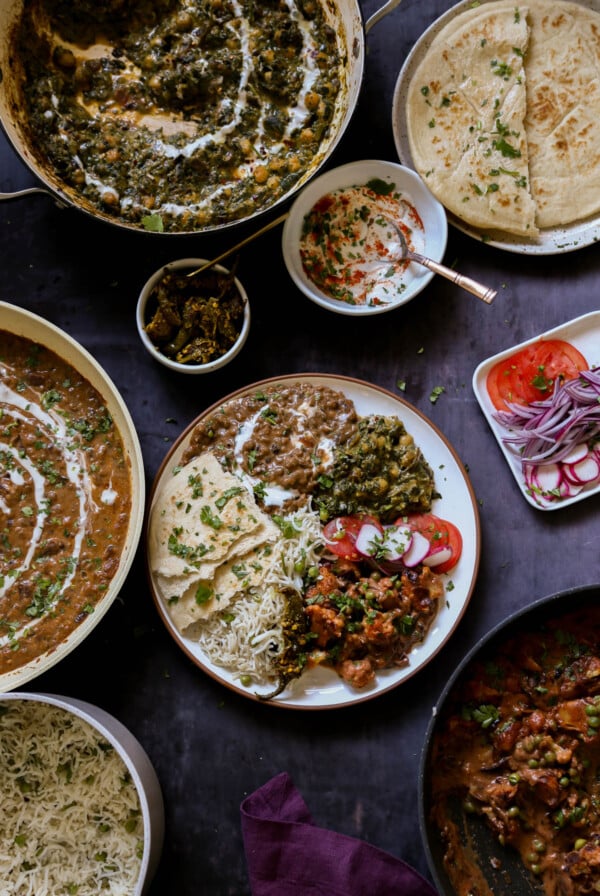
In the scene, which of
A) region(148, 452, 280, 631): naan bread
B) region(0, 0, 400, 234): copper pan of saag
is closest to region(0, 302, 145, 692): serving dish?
region(148, 452, 280, 631): naan bread

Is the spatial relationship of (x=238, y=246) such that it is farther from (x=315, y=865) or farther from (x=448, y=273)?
(x=315, y=865)

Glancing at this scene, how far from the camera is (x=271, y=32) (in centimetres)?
406

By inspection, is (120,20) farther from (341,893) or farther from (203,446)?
(341,893)

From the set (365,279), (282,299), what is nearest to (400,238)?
(365,279)

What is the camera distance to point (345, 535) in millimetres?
3861

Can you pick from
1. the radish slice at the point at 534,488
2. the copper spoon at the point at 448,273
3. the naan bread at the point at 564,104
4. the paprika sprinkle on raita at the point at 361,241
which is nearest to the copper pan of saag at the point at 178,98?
the paprika sprinkle on raita at the point at 361,241

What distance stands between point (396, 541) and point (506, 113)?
2.33m

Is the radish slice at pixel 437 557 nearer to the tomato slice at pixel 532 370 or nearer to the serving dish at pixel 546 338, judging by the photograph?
the serving dish at pixel 546 338

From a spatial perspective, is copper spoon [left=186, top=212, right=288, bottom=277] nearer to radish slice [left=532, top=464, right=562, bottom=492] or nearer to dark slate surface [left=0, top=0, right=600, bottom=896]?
dark slate surface [left=0, top=0, right=600, bottom=896]

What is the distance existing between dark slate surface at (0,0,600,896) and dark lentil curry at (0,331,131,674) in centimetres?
34

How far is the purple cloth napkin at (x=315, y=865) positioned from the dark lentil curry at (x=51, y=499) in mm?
1334

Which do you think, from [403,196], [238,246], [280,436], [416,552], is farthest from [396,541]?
[403,196]

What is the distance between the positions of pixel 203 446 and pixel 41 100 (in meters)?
1.98

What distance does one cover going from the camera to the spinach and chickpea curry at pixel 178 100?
A: 13.1 feet
